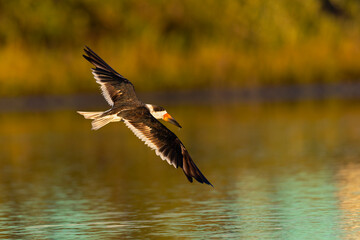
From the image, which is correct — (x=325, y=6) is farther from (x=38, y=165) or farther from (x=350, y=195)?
(x=350, y=195)

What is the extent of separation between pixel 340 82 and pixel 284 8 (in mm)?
4366

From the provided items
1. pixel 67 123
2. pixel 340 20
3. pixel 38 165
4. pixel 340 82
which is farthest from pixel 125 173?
pixel 340 20

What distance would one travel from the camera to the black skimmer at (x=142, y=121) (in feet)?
41.6

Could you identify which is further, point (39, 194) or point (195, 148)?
point (195, 148)

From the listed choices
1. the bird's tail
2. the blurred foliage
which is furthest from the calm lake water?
the blurred foliage

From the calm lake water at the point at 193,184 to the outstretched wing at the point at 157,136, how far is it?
74 centimetres

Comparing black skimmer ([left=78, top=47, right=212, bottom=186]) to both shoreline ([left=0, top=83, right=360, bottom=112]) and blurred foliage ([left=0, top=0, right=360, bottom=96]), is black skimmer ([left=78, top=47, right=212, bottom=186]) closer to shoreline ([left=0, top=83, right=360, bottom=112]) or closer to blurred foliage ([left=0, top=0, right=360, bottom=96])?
shoreline ([left=0, top=83, right=360, bottom=112])

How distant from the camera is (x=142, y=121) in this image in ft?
42.7

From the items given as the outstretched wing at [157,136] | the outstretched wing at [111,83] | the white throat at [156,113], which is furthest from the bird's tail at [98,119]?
the outstretched wing at [111,83]

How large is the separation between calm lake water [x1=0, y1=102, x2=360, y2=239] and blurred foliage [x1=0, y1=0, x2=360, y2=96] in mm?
10640

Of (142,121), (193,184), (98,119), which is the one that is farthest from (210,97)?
(98,119)

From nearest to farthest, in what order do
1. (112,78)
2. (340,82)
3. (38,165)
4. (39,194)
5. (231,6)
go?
(112,78) → (39,194) → (38,165) → (340,82) → (231,6)

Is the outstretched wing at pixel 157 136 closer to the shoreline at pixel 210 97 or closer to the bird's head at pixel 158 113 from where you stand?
the bird's head at pixel 158 113

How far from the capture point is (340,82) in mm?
43719
